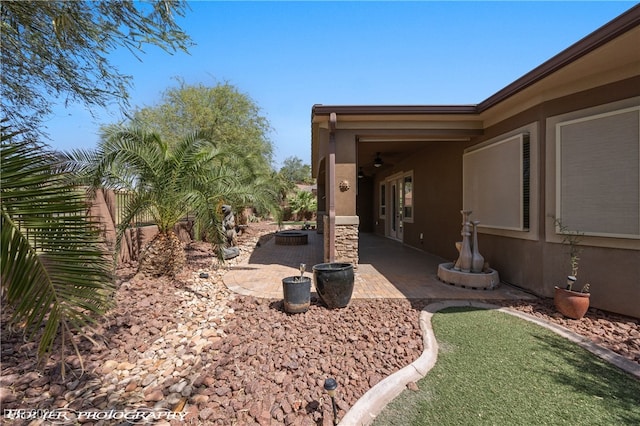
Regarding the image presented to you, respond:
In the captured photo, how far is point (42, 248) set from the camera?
6.51 ft

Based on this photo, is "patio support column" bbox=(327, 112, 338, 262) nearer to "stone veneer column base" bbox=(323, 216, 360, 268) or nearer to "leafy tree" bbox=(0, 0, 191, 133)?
"stone veneer column base" bbox=(323, 216, 360, 268)

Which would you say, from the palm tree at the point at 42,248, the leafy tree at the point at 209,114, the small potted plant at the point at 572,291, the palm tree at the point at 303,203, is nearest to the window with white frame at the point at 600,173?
the small potted plant at the point at 572,291

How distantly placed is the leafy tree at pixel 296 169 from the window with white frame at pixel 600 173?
3773 centimetres

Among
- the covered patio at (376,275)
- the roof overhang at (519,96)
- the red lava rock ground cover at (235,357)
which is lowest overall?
the red lava rock ground cover at (235,357)

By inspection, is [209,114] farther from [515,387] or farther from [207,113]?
[515,387]

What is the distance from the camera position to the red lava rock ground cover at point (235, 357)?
2.88 meters

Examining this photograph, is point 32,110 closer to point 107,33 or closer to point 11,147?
point 107,33

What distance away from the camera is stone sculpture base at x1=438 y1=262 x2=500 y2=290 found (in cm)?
560

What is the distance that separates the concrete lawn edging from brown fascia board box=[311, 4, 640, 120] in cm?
376

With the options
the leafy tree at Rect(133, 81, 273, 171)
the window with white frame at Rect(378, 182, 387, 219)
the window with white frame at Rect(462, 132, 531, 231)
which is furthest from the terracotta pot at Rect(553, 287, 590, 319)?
the leafy tree at Rect(133, 81, 273, 171)

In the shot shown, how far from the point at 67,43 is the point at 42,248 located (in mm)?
4565

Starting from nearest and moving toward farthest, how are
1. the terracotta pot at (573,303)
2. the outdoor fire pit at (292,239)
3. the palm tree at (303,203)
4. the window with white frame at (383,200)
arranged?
the terracotta pot at (573,303) < the outdoor fire pit at (292,239) < the window with white frame at (383,200) < the palm tree at (303,203)

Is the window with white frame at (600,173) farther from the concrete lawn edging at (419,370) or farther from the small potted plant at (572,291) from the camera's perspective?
the concrete lawn edging at (419,370)

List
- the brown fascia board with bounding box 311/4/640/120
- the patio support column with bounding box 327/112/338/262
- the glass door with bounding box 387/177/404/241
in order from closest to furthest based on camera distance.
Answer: the brown fascia board with bounding box 311/4/640/120 → the patio support column with bounding box 327/112/338/262 → the glass door with bounding box 387/177/404/241
